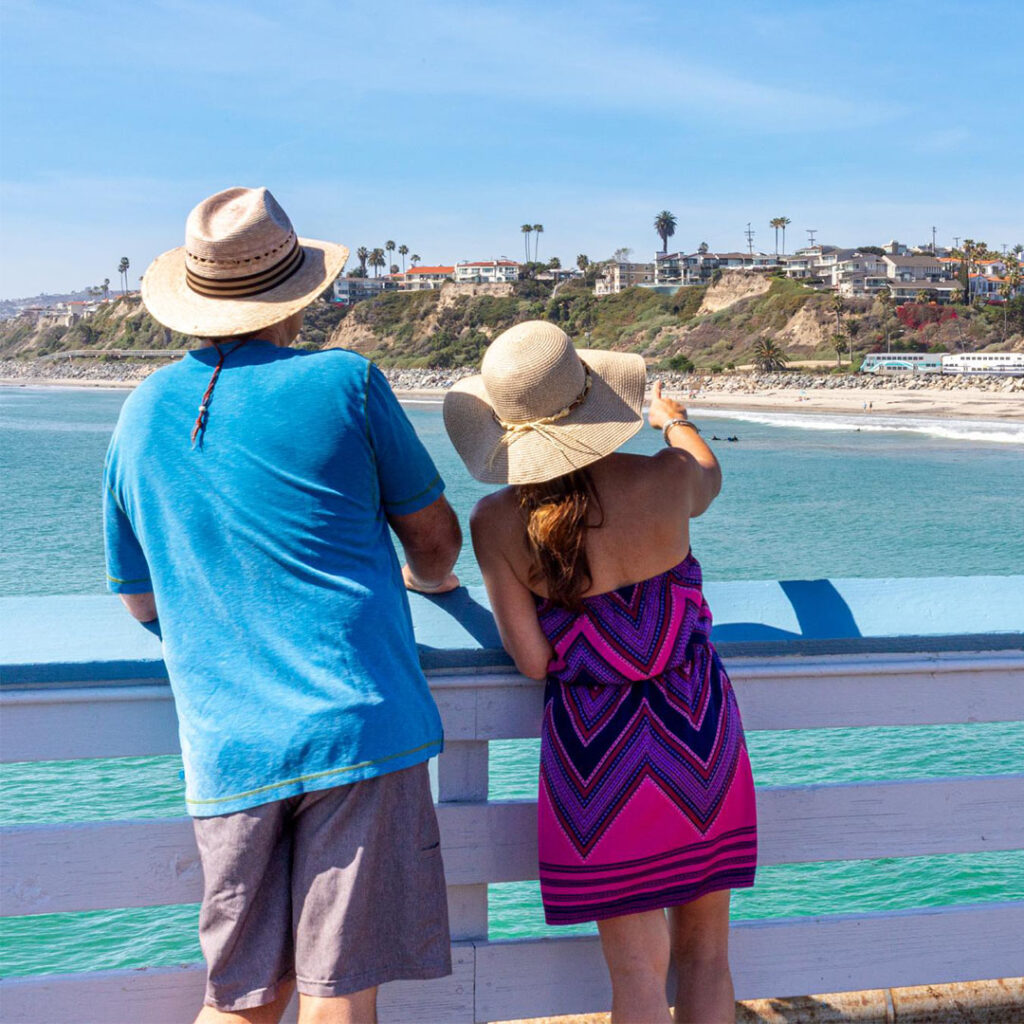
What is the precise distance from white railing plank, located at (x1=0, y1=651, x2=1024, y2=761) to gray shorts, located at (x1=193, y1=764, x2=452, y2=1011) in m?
0.24

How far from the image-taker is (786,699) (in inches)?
67.6

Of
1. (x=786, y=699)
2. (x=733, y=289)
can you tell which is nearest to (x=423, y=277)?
(x=733, y=289)

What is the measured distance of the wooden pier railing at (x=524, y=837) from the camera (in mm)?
1553

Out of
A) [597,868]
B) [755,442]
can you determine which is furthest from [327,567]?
[755,442]

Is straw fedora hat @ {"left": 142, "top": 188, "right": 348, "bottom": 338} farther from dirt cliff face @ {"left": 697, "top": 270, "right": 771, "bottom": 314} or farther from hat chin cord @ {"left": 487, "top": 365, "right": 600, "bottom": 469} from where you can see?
dirt cliff face @ {"left": 697, "top": 270, "right": 771, "bottom": 314}

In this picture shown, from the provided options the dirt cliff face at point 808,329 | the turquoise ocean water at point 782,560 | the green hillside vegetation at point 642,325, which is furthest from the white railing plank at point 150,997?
the dirt cliff face at point 808,329

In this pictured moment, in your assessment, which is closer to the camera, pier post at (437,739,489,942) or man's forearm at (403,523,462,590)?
man's forearm at (403,523,462,590)

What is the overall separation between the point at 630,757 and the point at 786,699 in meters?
0.30

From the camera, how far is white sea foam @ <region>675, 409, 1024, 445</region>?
165 ft

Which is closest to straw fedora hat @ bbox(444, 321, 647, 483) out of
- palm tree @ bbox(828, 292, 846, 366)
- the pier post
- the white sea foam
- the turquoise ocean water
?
the pier post

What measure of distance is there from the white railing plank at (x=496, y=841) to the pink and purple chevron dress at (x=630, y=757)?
121 mm

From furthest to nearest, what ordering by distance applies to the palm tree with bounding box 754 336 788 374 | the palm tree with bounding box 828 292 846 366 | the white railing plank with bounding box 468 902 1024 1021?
the palm tree with bounding box 828 292 846 366 < the palm tree with bounding box 754 336 788 374 < the white railing plank with bounding box 468 902 1024 1021

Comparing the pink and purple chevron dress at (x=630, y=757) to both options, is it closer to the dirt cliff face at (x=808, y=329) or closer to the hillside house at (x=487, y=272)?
the dirt cliff face at (x=808, y=329)

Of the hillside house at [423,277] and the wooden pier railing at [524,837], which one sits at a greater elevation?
the hillside house at [423,277]
